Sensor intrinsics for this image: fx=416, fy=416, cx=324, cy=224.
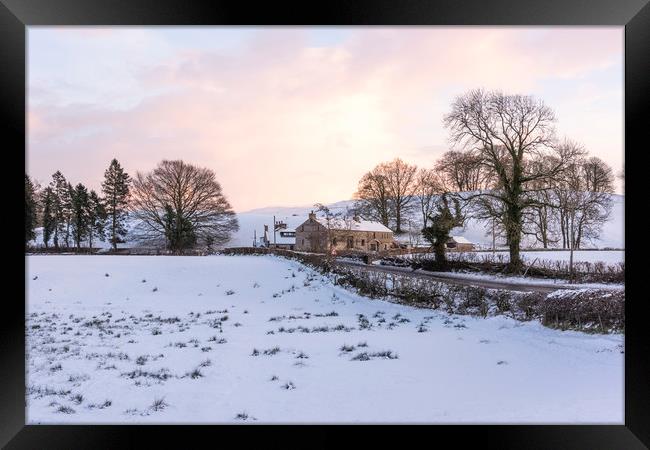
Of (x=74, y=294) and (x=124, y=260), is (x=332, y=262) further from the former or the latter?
(x=124, y=260)

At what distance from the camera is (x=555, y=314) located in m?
5.45

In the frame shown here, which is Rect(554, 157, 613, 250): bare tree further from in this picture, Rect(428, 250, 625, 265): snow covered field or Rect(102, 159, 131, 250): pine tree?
Rect(102, 159, 131, 250): pine tree

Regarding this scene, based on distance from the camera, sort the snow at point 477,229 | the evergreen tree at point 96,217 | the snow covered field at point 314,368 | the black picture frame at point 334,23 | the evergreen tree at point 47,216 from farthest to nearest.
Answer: the evergreen tree at point 96,217, the evergreen tree at point 47,216, the snow at point 477,229, the snow covered field at point 314,368, the black picture frame at point 334,23

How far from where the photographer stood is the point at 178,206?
73.2ft

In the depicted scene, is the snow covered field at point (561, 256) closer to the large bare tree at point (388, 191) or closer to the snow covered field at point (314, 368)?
the snow covered field at point (314, 368)

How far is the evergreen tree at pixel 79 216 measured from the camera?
21688 millimetres

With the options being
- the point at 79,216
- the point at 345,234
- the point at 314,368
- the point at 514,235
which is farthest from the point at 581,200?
the point at 79,216

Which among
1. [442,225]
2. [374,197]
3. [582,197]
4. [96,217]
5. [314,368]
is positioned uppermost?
[374,197]

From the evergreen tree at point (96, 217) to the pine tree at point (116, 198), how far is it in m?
0.30

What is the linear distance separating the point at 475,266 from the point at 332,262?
180 inches

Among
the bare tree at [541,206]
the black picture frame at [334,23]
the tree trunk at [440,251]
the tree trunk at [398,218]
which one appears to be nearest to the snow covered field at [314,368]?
the black picture frame at [334,23]

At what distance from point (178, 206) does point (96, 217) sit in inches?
178

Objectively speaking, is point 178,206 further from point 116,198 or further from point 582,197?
point 582,197
